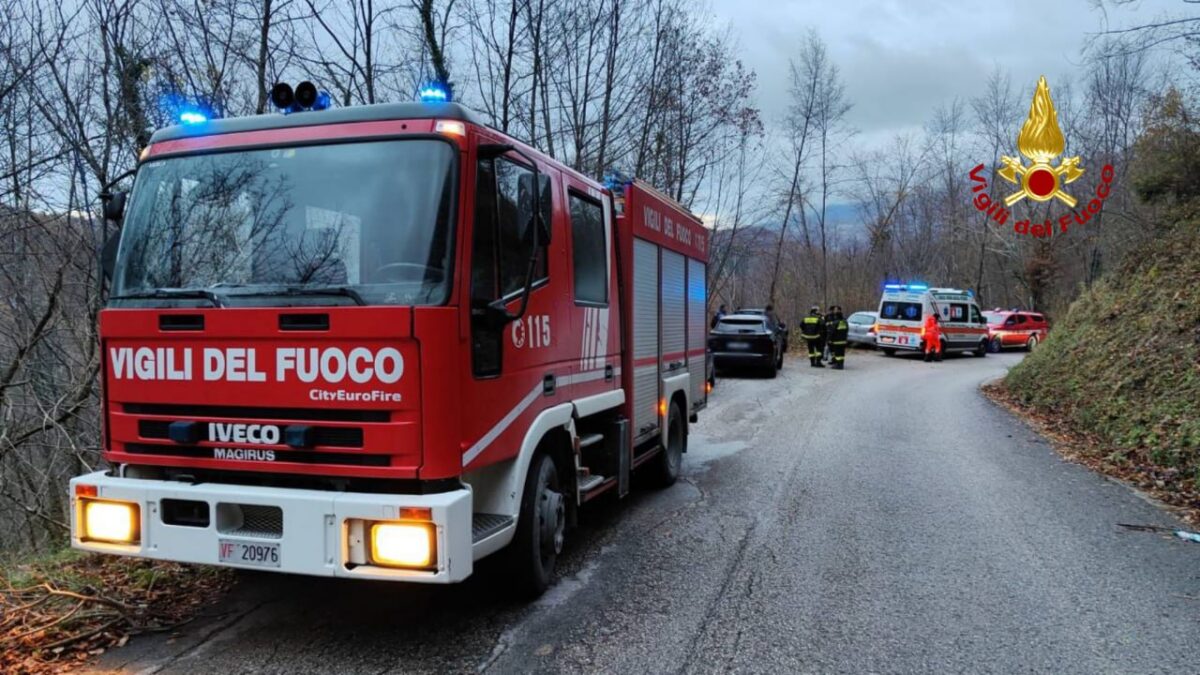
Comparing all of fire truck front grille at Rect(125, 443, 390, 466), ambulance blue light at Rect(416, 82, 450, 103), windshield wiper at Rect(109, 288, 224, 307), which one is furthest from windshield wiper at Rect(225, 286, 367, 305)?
ambulance blue light at Rect(416, 82, 450, 103)

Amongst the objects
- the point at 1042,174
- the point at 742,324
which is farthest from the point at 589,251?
the point at 1042,174

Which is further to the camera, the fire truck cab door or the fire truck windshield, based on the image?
the fire truck cab door

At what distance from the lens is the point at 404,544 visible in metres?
3.43

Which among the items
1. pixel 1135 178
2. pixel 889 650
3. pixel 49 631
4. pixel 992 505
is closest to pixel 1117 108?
pixel 1135 178

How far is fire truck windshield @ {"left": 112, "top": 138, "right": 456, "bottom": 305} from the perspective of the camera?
11.8 ft

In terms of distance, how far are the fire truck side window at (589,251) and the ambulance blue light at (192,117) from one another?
2.21 meters

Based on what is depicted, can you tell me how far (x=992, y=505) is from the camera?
7066mm

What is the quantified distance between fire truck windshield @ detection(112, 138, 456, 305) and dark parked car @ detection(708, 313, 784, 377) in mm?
15472

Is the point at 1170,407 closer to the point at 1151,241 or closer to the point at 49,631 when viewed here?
the point at 1151,241

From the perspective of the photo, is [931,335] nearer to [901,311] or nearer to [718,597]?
[901,311]

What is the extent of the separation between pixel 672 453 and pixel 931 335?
66.7ft

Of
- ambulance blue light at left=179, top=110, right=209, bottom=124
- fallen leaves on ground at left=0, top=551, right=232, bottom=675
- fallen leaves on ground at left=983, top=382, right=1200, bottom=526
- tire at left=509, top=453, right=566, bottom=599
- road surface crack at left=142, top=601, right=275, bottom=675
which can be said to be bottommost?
fallen leaves on ground at left=983, top=382, right=1200, bottom=526

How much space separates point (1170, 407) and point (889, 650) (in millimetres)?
7128

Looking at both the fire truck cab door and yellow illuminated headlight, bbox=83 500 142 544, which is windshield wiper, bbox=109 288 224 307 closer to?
yellow illuminated headlight, bbox=83 500 142 544
